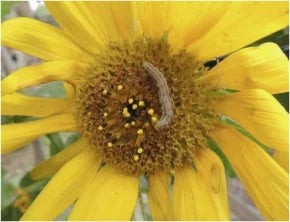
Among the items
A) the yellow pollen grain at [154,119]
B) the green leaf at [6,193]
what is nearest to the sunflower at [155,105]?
the yellow pollen grain at [154,119]

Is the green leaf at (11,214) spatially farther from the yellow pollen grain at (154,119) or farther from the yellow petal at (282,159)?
the yellow petal at (282,159)

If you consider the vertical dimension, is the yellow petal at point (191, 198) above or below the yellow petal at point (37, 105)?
below

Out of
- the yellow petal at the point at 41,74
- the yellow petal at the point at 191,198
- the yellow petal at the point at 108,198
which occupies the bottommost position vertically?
the yellow petal at the point at 191,198

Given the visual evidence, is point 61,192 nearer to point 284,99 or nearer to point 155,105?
point 155,105

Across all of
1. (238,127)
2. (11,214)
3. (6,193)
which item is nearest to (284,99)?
(238,127)

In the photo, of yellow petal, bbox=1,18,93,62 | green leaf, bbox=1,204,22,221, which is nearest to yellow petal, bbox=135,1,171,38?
yellow petal, bbox=1,18,93,62

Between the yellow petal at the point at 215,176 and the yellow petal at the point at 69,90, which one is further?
the yellow petal at the point at 69,90

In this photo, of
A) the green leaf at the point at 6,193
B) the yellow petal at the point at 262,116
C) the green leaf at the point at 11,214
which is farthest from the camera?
the green leaf at the point at 6,193

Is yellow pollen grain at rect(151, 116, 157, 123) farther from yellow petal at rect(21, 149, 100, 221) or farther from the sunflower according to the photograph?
yellow petal at rect(21, 149, 100, 221)
